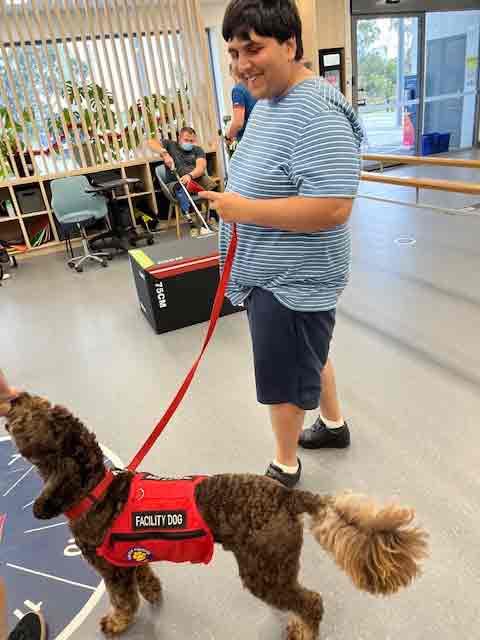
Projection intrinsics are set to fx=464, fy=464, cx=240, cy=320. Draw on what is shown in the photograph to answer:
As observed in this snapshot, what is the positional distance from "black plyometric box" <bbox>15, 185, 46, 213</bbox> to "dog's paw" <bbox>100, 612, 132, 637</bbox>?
17.4 feet

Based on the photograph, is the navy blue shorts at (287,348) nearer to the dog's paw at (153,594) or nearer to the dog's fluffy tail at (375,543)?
the dog's fluffy tail at (375,543)

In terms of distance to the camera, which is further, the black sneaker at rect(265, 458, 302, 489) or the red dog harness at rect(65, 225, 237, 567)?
the black sneaker at rect(265, 458, 302, 489)

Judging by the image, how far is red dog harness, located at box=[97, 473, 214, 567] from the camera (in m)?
1.12

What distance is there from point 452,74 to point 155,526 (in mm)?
10226

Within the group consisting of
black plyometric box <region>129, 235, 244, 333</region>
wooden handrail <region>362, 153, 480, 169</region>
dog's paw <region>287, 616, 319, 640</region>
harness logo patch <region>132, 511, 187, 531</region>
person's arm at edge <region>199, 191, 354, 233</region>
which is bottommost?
dog's paw <region>287, 616, 319, 640</region>

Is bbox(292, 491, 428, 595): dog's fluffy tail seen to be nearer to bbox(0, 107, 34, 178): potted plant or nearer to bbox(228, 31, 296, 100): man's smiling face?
bbox(228, 31, 296, 100): man's smiling face

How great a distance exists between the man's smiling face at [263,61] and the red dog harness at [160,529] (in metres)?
1.03

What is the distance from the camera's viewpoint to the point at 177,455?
6.93ft

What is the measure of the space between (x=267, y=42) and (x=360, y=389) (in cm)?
178

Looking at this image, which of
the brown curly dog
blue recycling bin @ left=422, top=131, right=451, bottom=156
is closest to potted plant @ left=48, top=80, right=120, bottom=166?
the brown curly dog

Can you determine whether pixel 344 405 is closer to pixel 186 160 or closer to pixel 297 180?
pixel 297 180

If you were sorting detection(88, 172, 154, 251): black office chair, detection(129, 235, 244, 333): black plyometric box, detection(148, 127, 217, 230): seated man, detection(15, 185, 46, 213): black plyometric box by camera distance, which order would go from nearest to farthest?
detection(129, 235, 244, 333): black plyometric box → detection(148, 127, 217, 230): seated man → detection(88, 172, 154, 251): black office chair → detection(15, 185, 46, 213): black plyometric box

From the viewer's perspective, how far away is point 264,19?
42.7 inches

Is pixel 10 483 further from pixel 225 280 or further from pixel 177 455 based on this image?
pixel 225 280
